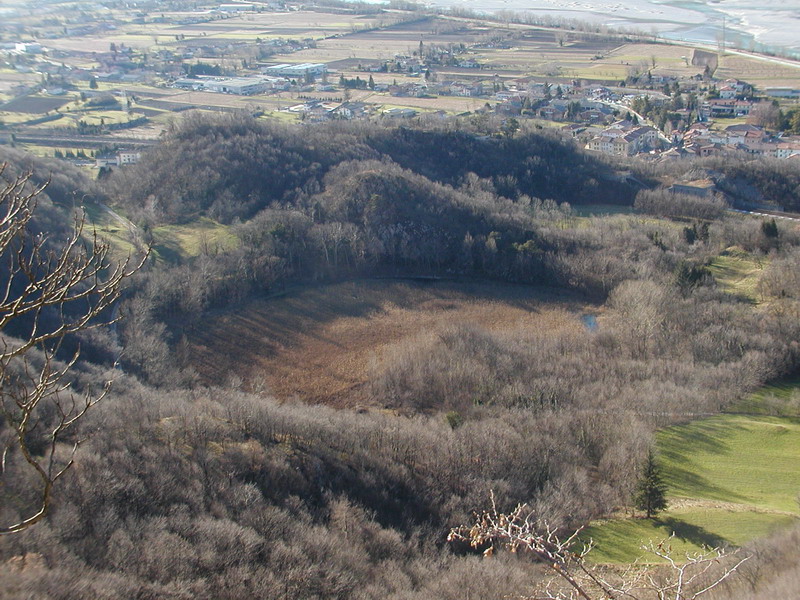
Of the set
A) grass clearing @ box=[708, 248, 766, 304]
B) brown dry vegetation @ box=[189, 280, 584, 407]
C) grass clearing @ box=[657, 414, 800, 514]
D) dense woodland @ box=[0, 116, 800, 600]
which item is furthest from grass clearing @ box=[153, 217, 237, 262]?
grass clearing @ box=[708, 248, 766, 304]

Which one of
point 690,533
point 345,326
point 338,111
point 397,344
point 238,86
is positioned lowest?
point 345,326

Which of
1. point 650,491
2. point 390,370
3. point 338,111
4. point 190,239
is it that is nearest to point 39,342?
point 650,491

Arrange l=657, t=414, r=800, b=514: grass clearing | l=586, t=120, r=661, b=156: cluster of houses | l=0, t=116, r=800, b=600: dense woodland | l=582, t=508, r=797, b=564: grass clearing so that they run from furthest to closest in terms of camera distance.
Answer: l=586, t=120, r=661, b=156: cluster of houses
l=657, t=414, r=800, b=514: grass clearing
l=582, t=508, r=797, b=564: grass clearing
l=0, t=116, r=800, b=600: dense woodland

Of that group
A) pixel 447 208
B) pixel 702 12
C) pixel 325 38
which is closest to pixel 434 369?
pixel 447 208

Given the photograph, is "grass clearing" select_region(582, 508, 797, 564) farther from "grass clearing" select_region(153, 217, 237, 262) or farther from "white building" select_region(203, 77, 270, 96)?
"white building" select_region(203, 77, 270, 96)

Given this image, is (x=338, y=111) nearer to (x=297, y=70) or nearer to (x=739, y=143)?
(x=297, y=70)

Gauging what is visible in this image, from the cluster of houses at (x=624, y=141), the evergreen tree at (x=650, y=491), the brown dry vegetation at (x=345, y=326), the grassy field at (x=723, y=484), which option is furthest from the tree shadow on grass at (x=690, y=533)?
the cluster of houses at (x=624, y=141)
